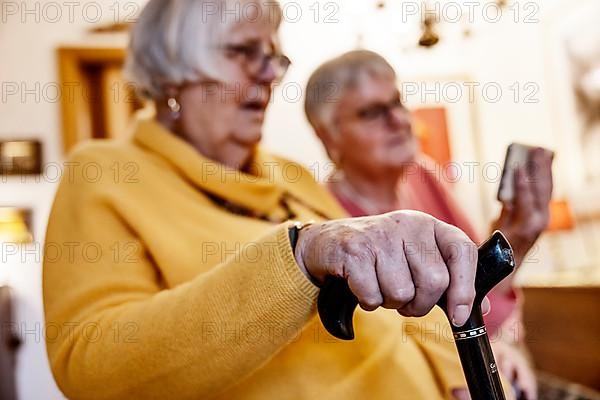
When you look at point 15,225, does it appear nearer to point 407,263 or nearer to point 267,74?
point 267,74

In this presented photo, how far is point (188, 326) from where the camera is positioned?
1.33ft

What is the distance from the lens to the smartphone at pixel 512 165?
1.36ft

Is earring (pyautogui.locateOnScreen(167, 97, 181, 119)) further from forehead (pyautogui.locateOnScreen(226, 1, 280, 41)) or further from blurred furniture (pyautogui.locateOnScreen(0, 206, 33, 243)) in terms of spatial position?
A: blurred furniture (pyautogui.locateOnScreen(0, 206, 33, 243))

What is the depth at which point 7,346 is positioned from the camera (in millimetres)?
1318

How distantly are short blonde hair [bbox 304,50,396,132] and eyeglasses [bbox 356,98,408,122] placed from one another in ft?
0.07

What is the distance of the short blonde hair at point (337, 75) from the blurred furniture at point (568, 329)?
1.12m

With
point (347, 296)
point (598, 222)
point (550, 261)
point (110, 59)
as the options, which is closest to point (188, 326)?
point (347, 296)

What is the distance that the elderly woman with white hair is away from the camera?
1.05 ft

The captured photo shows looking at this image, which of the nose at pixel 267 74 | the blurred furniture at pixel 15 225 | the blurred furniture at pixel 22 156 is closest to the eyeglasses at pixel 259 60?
the nose at pixel 267 74

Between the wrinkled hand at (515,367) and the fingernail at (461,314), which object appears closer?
the fingernail at (461,314)

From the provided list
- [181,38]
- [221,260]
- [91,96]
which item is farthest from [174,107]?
[91,96]

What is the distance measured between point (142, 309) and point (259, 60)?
0.23 metres

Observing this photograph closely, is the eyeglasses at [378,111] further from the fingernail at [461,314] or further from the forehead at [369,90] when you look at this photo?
the fingernail at [461,314]

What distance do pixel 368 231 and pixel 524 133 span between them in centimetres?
62
